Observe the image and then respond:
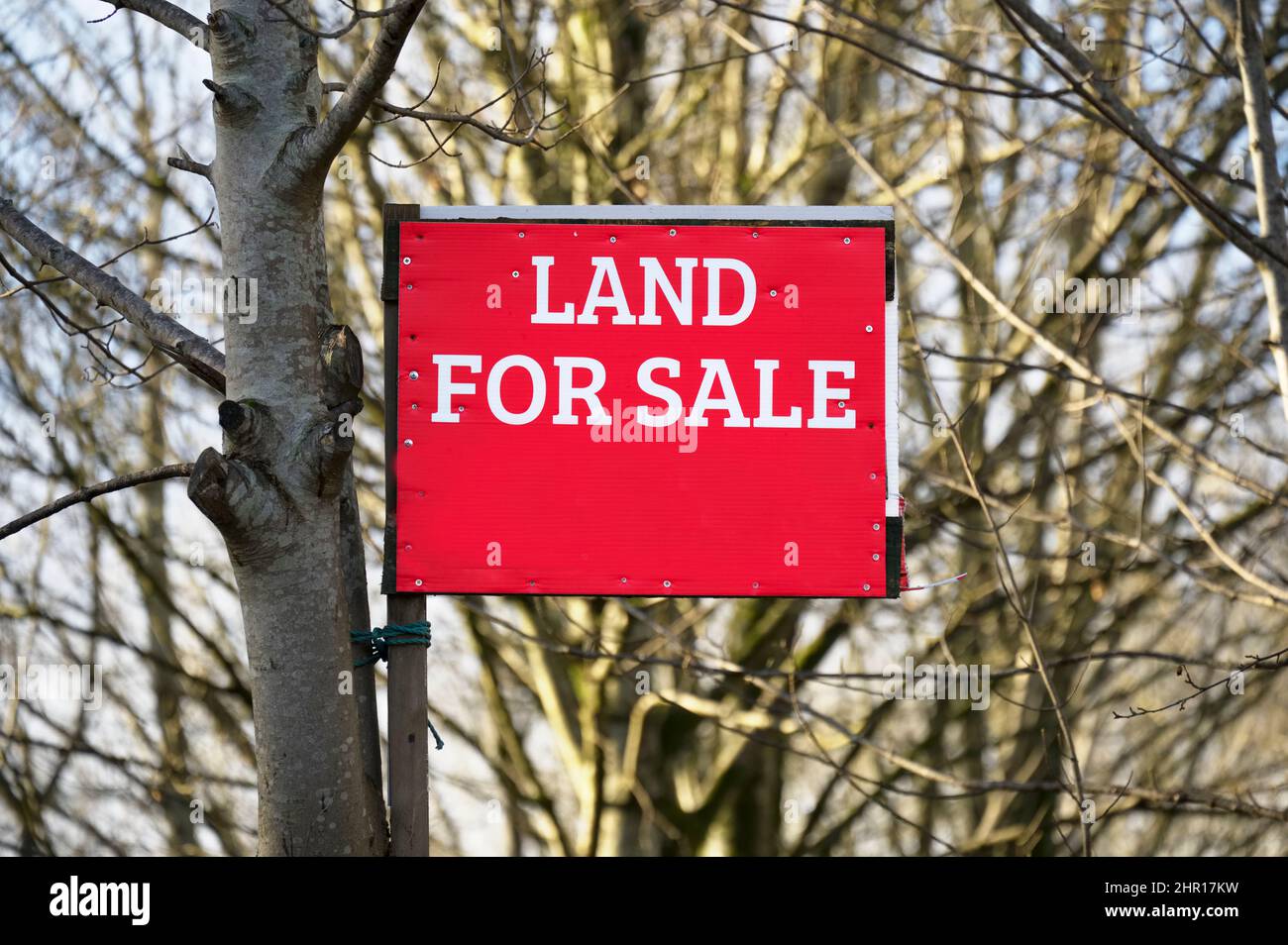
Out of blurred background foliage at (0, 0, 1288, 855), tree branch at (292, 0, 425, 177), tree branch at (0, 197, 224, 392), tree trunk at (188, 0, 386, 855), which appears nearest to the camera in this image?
tree branch at (292, 0, 425, 177)

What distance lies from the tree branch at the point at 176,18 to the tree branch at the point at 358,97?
0.45 meters

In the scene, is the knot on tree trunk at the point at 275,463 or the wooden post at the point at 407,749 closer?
the knot on tree trunk at the point at 275,463

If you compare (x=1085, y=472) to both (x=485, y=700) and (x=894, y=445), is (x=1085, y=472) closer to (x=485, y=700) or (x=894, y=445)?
(x=485, y=700)

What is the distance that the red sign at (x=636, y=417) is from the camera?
3215mm

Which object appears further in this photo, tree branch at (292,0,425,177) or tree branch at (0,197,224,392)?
tree branch at (0,197,224,392)

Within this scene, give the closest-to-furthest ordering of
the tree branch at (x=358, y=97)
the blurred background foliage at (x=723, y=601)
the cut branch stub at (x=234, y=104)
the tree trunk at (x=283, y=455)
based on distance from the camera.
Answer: the tree branch at (x=358, y=97) < the tree trunk at (x=283, y=455) < the cut branch stub at (x=234, y=104) < the blurred background foliage at (x=723, y=601)

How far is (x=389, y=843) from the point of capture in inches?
125

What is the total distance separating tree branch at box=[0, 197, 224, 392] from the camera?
3191mm

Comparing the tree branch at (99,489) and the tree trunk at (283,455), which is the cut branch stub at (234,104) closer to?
the tree trunk at (283,455)

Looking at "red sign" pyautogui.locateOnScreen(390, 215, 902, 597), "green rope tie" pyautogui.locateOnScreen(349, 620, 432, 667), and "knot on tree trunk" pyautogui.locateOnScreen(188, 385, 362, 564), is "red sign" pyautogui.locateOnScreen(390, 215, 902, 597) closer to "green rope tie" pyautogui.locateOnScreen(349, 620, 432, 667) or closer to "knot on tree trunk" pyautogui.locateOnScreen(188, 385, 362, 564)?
"green rope tie" pyautogui.locateOnScreen(349, 620, 432, 667)

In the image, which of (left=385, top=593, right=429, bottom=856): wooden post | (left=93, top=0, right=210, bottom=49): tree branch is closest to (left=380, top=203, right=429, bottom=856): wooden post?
(left=385, top=593, right=429, bottom=856): wooden post

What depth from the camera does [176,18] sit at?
327 centimetres

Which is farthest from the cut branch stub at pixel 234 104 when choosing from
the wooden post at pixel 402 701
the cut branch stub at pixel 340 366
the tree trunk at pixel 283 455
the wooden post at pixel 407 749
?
the wooden post at pixel 407 749

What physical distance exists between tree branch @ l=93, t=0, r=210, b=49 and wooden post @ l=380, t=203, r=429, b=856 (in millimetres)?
645
